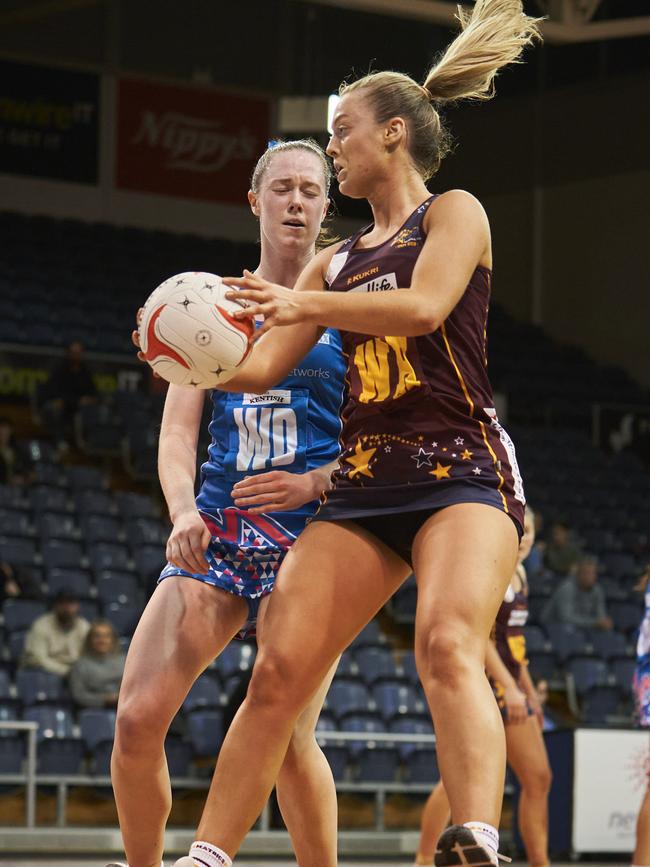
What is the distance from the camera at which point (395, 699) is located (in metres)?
10.6

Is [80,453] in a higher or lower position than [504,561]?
higher

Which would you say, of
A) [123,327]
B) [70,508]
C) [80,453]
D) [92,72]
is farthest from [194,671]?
[92,72]

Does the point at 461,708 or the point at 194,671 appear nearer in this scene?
the point at 461,708

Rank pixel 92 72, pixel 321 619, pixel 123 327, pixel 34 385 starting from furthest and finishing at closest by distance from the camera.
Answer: pixel 92 72 < pixel 123 327 < pixel 34 385 < pixel 321 619

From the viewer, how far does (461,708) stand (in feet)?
9.89

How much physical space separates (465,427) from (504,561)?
33 cm

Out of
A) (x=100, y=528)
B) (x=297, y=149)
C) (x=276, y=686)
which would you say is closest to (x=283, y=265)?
(x=297, y=149)

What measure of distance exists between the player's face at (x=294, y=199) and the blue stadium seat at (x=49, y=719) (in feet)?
19.2

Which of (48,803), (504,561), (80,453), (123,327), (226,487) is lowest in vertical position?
(48,803)

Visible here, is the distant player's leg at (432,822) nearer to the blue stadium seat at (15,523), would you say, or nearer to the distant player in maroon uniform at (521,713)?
the distant player in maroon uniform at (521,713)

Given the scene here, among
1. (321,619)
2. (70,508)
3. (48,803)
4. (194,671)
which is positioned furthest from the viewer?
(70,508)

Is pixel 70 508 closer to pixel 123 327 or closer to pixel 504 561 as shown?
pixel 123 327

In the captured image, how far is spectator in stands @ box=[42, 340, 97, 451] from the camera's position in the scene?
14.0m

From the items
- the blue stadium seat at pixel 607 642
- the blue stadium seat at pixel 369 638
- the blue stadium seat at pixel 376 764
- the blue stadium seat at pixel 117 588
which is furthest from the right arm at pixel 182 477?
the blue stadium seat at pixel 607 642
